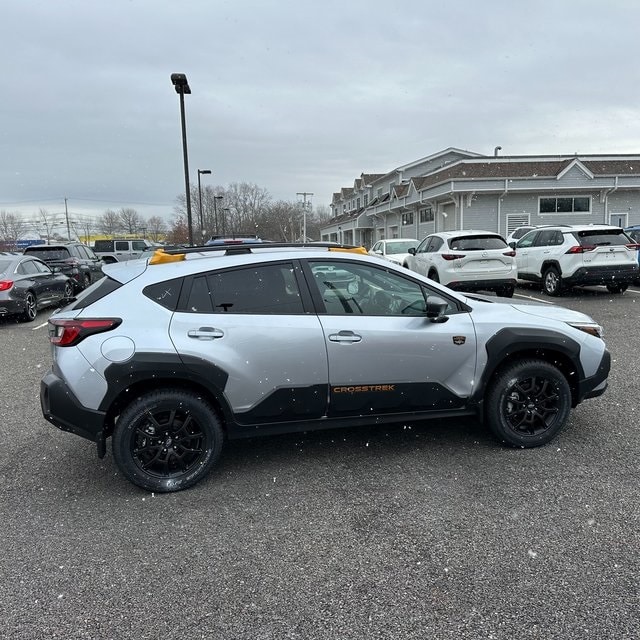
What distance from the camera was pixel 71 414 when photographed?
3264 millimetres

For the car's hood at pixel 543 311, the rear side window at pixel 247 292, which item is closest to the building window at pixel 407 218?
the car's hood at pixel 543 311

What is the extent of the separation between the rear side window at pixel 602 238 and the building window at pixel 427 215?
19851mm

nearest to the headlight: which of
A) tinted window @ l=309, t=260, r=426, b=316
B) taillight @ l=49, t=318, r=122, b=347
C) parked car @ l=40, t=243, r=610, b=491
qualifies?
parked car @ l=40, t=243, r=610, b=491

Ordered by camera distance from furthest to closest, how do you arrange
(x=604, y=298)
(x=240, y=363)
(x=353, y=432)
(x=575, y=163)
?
1. (x=575, y=163)
2. (x=604, y=298)
3. (x=353, y=432)
4. (x=240, y=363)

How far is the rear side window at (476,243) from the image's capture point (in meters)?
11.2

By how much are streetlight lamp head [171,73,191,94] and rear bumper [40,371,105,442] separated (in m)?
14.3

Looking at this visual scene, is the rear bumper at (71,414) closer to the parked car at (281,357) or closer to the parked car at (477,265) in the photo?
the parked car at (281,357)

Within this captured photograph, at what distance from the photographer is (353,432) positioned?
432cm

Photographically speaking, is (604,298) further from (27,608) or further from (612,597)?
(27,608)

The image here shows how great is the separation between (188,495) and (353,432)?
4.97ft

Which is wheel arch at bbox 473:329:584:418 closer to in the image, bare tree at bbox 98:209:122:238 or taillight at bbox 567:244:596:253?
taillight at bbox 567:244:596:253

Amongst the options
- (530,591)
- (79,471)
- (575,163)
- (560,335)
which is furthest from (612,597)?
(575,163)

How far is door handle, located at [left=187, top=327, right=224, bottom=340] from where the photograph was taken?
3326mm

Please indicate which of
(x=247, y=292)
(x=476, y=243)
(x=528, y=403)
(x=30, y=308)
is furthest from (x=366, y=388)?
(x=30, y=308)
